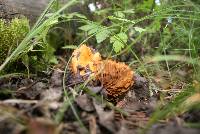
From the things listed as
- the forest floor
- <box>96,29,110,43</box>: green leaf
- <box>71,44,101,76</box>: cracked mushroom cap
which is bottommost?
the forest floor

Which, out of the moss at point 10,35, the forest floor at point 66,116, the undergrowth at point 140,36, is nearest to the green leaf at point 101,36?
the undergrowth at point 140,36

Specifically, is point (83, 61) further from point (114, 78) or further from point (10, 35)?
point (10, 35)

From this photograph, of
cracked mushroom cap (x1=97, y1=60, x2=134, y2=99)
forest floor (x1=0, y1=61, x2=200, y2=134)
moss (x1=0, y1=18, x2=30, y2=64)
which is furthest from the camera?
moss (x1=0, y1=18, x2=30, y2=64)

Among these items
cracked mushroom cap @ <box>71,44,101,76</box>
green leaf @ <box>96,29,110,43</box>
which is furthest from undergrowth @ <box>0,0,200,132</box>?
cracked mushroom cap @ <box>71,44,101,76</box>

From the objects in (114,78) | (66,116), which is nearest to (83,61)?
(114,78)

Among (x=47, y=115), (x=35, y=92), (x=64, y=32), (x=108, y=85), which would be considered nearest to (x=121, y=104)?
(x=108, y=85)

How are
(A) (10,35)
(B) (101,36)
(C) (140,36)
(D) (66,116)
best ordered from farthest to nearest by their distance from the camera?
(B) (101,36) → (A) (10,35) → (C) (140,36) → (D) (66,116)

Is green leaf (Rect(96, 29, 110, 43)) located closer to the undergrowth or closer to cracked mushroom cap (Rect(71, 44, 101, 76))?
the undergrowth

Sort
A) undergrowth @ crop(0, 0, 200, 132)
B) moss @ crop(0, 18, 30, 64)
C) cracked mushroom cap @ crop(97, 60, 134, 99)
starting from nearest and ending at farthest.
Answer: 1. undergrowth @ crop(0, 0, 200, 132)
2. cracked mushroom cap @ crop(97, 60, 134, 99)
3. moss @ crop(0, 18, 30, 64)

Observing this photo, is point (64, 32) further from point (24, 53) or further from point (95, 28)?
point (24, 53)
